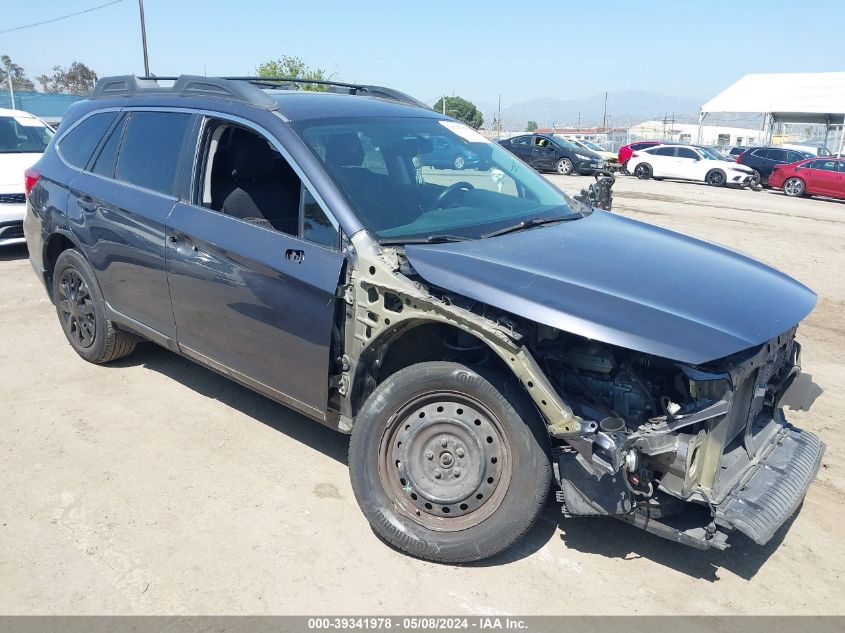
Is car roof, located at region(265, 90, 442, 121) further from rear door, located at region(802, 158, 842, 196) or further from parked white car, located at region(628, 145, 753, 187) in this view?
parked white car, located at region(628, 145, 753, 187)

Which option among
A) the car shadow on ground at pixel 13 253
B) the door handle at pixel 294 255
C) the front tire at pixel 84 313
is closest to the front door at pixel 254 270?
the door handle at pixel 294 255

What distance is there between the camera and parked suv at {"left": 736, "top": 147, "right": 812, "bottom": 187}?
25.0 m

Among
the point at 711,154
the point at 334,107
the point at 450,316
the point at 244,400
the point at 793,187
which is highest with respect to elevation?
the point at 334,107

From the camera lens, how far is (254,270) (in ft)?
12.0

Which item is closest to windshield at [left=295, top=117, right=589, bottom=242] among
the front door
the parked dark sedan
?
the front door

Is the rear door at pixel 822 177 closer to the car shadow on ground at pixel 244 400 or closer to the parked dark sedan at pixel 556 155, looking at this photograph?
the parked dark sedan at pixel 556 155

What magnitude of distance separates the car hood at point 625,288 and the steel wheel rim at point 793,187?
2159 centimetres

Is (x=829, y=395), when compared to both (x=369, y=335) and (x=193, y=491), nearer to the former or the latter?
(x=369, y=335)

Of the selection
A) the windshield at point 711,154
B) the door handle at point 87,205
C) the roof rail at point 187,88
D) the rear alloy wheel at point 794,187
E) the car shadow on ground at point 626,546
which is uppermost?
the roof rail at point 187,88

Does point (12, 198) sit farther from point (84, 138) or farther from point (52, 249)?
point (84, 138)

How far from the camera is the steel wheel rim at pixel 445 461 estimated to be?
3070 millimetres

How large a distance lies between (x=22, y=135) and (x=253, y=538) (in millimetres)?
9075

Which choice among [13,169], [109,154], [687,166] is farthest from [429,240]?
[687,166]

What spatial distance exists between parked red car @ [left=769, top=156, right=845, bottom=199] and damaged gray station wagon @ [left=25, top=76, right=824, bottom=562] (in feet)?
68.1
